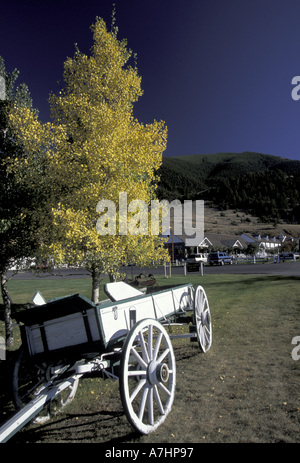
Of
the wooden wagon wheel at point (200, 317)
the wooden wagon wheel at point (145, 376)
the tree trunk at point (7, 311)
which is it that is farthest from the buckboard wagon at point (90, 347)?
the tree trunk at point (7, 311)

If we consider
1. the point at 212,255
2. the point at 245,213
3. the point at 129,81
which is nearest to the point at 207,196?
the point at 245,213

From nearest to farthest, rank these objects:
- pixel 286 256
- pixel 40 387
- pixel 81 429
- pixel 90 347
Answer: pixel 90 347, pixel 81 429, pixel 40 387, pixel 286 256

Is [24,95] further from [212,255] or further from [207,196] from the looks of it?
[207,196]

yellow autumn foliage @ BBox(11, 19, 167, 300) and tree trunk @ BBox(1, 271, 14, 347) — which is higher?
yellow autumn foliage @ BBox(11, 19, 167, 300)

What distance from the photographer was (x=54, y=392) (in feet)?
11.0

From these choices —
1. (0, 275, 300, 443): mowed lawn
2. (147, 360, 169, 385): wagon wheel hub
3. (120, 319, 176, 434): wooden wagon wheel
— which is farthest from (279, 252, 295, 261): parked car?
(147, 360, 169, 385): wagon wheel hub

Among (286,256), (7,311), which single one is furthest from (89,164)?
(286,256)

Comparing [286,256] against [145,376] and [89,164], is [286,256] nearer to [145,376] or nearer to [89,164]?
[89,164]

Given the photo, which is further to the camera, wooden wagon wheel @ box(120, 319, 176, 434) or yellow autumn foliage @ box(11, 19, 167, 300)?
yellow autumn foliage @ box(11, 19, 167, 300)

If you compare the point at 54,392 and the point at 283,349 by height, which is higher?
the point at 54,392

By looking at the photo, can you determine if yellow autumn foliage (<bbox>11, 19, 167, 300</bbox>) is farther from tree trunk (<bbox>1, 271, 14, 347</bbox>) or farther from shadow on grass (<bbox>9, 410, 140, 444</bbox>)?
shadow on grass (<bbox>9, 410, 140, 444</bbox>)

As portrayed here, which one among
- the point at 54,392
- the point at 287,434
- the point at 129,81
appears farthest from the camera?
the point at 129,81

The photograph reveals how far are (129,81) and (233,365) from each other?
957 centimetres

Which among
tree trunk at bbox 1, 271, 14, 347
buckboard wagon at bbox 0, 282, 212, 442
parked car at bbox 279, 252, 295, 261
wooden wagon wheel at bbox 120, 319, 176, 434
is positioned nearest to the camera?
wooden wagon wheel at bbox 120, 319, 176, 434
